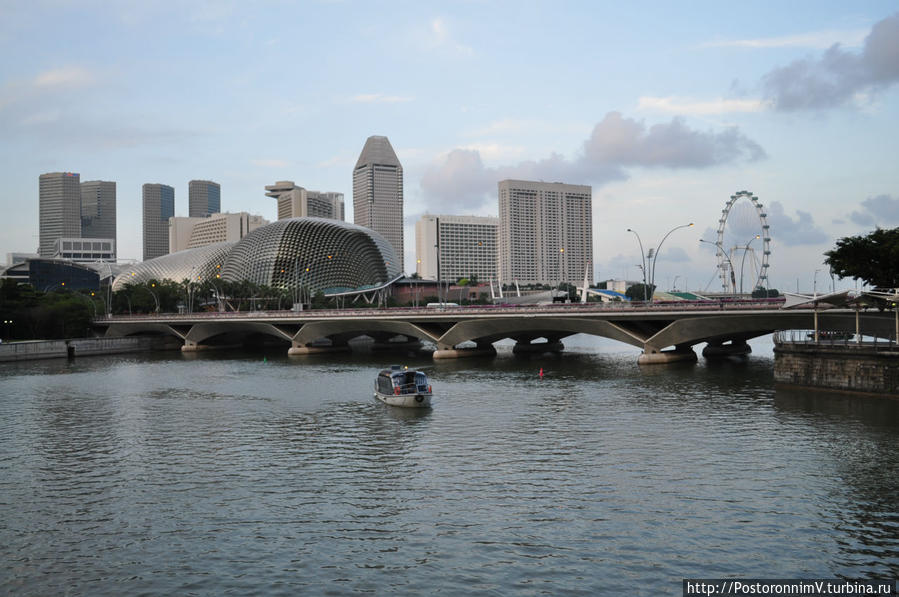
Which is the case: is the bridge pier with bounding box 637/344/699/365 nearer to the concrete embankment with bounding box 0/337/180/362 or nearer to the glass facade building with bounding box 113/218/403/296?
the concrete embankment with bounding box 0/337/180/362

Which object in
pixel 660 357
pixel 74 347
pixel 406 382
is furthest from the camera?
pixel 74 347

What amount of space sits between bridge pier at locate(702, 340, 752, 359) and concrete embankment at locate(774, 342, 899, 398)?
29.5m

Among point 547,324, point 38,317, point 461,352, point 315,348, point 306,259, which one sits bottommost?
point 315,348

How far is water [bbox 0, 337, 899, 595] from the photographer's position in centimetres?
1673

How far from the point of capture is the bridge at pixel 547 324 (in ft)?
185

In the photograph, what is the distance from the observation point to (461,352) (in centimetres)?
Answer: 8419

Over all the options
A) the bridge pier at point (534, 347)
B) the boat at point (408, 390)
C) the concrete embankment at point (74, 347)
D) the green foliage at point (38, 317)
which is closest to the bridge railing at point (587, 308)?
the bridge pier at point (534, 347)

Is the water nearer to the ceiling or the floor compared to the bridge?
nearer to the floor

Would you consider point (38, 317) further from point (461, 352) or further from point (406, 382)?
point (406, 382)

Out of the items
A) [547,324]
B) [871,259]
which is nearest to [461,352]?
[547,324]

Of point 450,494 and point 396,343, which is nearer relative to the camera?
point 450,494

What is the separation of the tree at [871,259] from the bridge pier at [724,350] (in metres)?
27.5

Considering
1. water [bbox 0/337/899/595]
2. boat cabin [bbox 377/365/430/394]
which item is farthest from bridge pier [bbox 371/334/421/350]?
boat cabin [bbox 377/365/430/394]

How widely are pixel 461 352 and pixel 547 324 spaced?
15845mm
